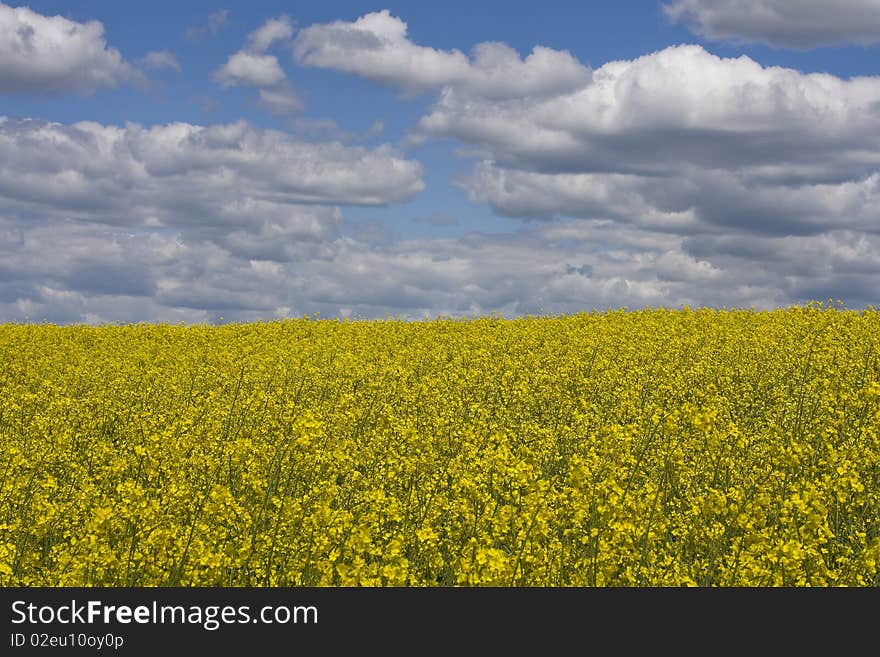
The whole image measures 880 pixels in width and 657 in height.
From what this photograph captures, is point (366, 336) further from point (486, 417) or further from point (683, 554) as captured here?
point (683, 554)

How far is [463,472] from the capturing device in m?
8.91

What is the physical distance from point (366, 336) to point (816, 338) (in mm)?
12204

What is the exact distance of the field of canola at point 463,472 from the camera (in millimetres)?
7031

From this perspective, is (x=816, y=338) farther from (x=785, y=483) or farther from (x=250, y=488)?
(x=250, y=488)

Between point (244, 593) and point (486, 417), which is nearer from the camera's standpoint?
point (244, 593)

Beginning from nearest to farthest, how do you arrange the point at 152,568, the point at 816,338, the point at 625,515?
1. the point at 152,568
2. the point at 625,515
3. the point at 816,338

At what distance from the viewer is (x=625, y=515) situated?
24.8 ft

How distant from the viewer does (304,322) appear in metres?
29.2

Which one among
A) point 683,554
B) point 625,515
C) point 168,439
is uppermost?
point 168,439

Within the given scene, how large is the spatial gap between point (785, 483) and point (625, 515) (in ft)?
8.37

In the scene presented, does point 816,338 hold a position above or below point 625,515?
above

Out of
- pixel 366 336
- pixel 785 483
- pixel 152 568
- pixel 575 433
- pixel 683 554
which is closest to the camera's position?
pixel 152 568

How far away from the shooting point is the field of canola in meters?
Answer: 7.03

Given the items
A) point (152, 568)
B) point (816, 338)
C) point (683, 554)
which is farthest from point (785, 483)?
point (816, 338)
